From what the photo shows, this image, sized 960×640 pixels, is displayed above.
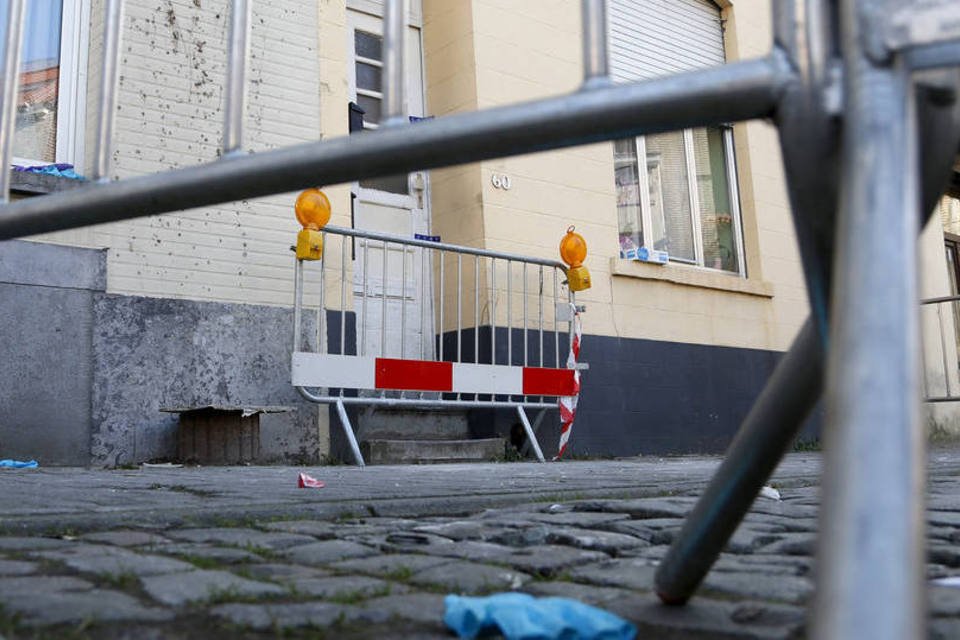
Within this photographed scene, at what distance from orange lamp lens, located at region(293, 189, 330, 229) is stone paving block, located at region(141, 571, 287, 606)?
4715 mm

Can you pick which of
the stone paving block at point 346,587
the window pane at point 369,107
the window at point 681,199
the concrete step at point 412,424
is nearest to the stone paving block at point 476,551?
the stone paving block at point 346,587

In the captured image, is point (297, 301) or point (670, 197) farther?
point (670, 197)


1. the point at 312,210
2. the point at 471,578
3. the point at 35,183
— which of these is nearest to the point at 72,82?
the point at 35,183

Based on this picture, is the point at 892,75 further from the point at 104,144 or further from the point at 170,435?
the point at 170,435

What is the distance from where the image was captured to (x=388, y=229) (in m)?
7.84

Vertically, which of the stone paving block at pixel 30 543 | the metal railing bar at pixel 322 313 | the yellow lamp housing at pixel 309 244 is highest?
the yellow lamp housing at pixel 309 244

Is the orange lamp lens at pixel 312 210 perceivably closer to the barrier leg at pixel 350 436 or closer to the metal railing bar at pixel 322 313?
the metal railing bar at pixel 322 313

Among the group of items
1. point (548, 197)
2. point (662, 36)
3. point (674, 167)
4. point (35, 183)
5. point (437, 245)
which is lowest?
point (437, 245)

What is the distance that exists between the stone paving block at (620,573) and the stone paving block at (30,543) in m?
1.09

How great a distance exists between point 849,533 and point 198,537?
192cm

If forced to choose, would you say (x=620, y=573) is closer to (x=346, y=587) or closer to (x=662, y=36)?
(x=346, y=587)

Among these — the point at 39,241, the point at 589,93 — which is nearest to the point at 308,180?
the point at 589,93

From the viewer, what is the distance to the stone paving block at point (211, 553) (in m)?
1.96

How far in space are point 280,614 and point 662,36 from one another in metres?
8.79
